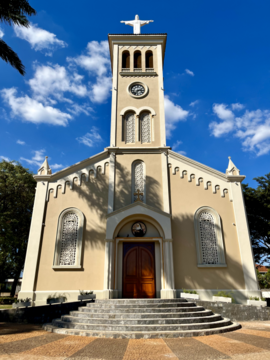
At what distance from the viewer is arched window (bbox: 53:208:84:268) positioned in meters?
13.7

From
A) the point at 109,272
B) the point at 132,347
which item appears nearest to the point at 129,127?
the point at 109,272

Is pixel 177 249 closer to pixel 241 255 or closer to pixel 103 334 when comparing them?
pixel 241 255

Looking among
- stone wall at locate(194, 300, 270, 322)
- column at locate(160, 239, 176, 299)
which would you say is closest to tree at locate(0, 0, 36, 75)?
column at locate(160, 239, 176, 299)

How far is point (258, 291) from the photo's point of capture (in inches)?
515

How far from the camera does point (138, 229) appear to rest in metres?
14.4

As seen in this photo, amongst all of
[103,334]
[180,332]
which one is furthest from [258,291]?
[103,334]

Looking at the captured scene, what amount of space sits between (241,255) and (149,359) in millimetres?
9927

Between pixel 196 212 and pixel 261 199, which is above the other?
pixel 261 199

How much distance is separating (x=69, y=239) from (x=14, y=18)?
40.1ft

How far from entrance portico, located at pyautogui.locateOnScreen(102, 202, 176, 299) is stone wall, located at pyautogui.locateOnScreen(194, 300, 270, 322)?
8.68ft

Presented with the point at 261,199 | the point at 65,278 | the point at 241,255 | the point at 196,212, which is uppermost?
the point at 261,199

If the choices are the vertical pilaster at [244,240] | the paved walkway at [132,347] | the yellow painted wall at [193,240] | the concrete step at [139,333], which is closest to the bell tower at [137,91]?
the yellow painted wall at [193,240]

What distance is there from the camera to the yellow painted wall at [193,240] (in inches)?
528

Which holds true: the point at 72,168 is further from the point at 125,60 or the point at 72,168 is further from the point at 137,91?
the point at 125,60
